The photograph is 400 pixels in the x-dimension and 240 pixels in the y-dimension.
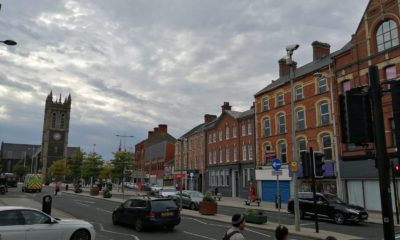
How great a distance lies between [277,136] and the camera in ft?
132

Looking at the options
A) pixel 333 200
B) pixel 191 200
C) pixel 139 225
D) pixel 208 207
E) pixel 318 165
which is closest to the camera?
pixel 318 165

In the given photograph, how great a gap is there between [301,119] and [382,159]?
109 feet

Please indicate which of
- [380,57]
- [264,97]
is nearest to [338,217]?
[380,57]

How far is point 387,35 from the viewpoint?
94.2 feet

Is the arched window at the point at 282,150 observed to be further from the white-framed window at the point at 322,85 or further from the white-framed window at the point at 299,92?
the white-framed window at the point at 322,85

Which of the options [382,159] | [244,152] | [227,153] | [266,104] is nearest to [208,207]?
[382,159]

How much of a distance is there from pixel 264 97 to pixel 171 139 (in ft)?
177

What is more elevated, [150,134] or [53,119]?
[53,119]

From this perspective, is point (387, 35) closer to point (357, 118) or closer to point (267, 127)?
point (267, 127)

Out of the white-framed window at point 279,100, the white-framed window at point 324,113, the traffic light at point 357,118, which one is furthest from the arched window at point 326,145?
the traffic light at point 357,118

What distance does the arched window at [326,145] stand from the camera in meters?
33.2

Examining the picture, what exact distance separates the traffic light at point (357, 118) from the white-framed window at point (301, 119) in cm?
3237

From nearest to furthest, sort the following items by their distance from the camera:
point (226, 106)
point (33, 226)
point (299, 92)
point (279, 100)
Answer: point (33, 226) < point (299, 92) < point (279, 100) < point (226, 106)

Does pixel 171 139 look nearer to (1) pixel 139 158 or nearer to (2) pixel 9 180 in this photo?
(1) pixel 139 158
